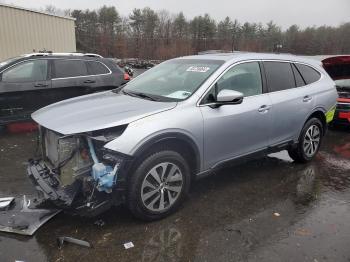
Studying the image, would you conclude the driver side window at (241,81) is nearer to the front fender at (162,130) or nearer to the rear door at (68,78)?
the front fender at (162,130)

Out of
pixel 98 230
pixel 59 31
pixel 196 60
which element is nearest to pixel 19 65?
pixel 196 60

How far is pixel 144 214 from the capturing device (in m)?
3.47

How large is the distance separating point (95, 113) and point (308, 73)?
3665 millimetres

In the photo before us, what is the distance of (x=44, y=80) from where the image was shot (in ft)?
22.9

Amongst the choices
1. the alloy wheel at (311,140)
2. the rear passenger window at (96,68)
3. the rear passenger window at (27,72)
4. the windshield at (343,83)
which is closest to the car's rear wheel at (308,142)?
the alloy wheel at (311,140)

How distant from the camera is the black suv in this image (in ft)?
21.7

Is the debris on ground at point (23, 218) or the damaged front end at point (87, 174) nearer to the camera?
the damaged front end at point (87, 174)

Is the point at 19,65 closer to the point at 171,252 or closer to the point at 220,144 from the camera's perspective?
the point at 220,144

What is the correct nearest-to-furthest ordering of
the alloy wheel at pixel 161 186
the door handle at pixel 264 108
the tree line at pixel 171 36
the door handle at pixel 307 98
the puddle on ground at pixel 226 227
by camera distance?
the puddle on ground at pixel 226 227 → the alloy wheel at pixel 161 186 → the door handle at pixel 264 108 → the door handle at pixel 307 98 → the tree line at pixel 171 36

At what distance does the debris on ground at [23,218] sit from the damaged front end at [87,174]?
0.30 metres

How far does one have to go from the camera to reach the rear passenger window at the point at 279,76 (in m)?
4.73

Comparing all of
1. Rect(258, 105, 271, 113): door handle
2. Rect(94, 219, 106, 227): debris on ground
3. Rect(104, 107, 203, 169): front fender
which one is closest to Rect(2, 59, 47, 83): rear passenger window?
Rect(94, 219, 106, 227): debris on ground

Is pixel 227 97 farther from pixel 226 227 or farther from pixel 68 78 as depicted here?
pixel 68 78

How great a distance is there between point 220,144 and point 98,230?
5.52ft
